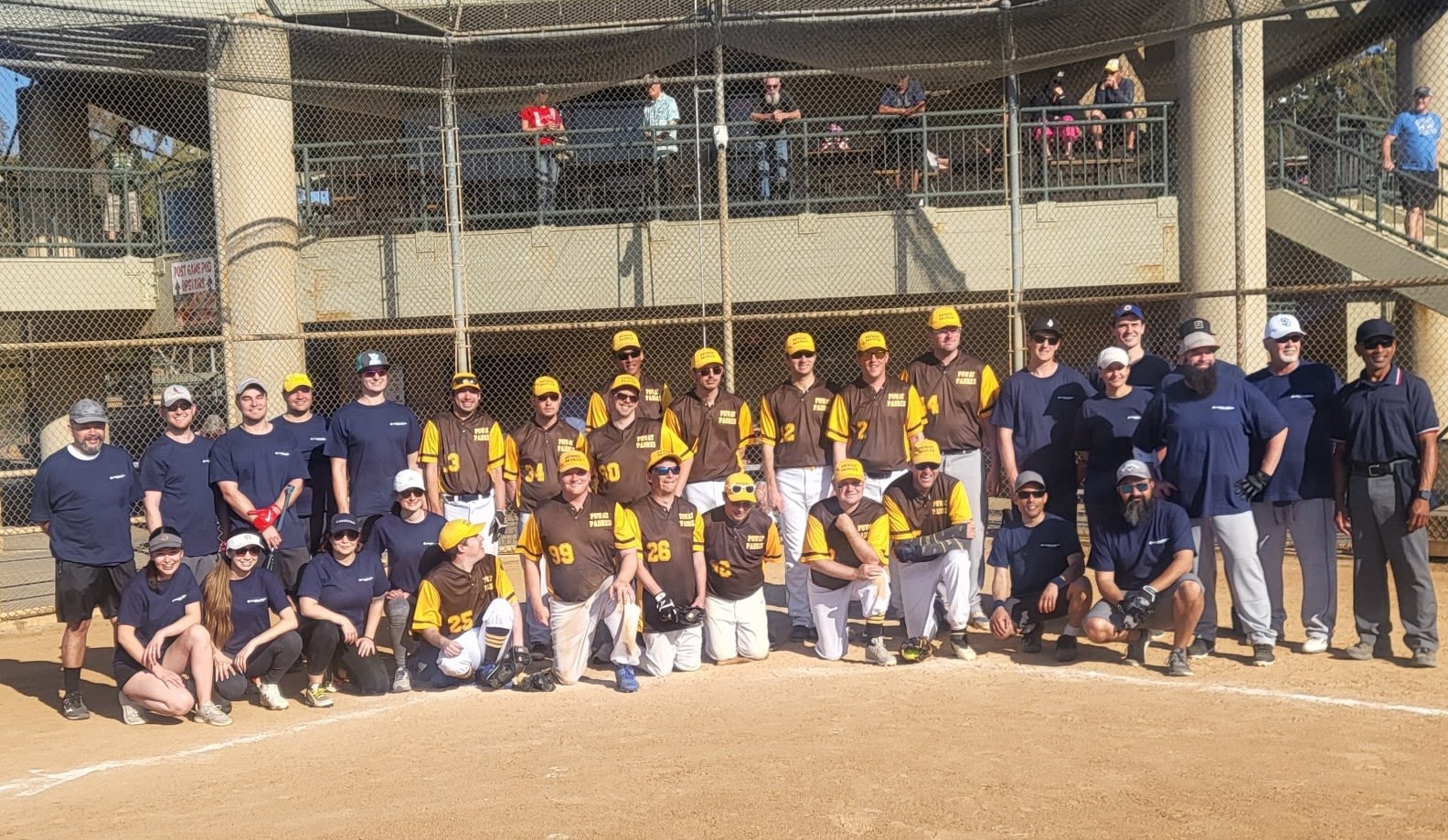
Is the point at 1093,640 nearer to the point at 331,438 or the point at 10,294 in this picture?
the point at 331,438

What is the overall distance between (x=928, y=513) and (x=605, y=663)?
2231mm

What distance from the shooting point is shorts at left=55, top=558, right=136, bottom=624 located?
7699 millimetres

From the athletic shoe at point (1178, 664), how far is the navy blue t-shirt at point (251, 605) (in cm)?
505

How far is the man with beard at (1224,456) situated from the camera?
24.3 feet

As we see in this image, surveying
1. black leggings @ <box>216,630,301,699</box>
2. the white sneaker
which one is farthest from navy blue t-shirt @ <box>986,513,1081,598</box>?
the white sneaker

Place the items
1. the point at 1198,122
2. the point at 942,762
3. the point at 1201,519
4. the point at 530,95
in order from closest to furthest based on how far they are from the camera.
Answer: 1. the point at 942,762
2. the point at 1201,519
3. the point at 530,95
4. the point at 1198,122

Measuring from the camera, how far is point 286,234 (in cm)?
1370

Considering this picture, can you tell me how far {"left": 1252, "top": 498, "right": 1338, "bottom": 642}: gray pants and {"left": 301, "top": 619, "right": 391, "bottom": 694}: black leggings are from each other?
5260mm

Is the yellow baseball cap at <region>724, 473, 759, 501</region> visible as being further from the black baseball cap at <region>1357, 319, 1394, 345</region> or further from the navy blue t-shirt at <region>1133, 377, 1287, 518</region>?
the black baseball cap at <region>1357, 319, 1394, 345</region>

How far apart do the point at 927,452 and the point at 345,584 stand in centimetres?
357

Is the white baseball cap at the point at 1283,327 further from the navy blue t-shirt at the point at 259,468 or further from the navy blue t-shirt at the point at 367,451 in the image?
the navy blue t-shirt at the point at 259,468

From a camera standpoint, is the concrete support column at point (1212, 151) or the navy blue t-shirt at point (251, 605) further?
the concrete support column at point (1212, 151)

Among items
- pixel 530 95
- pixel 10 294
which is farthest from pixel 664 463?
pixel 10 294

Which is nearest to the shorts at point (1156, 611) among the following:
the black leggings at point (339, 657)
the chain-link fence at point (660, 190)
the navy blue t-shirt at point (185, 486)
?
the chain-link fence at point (660, 190)
